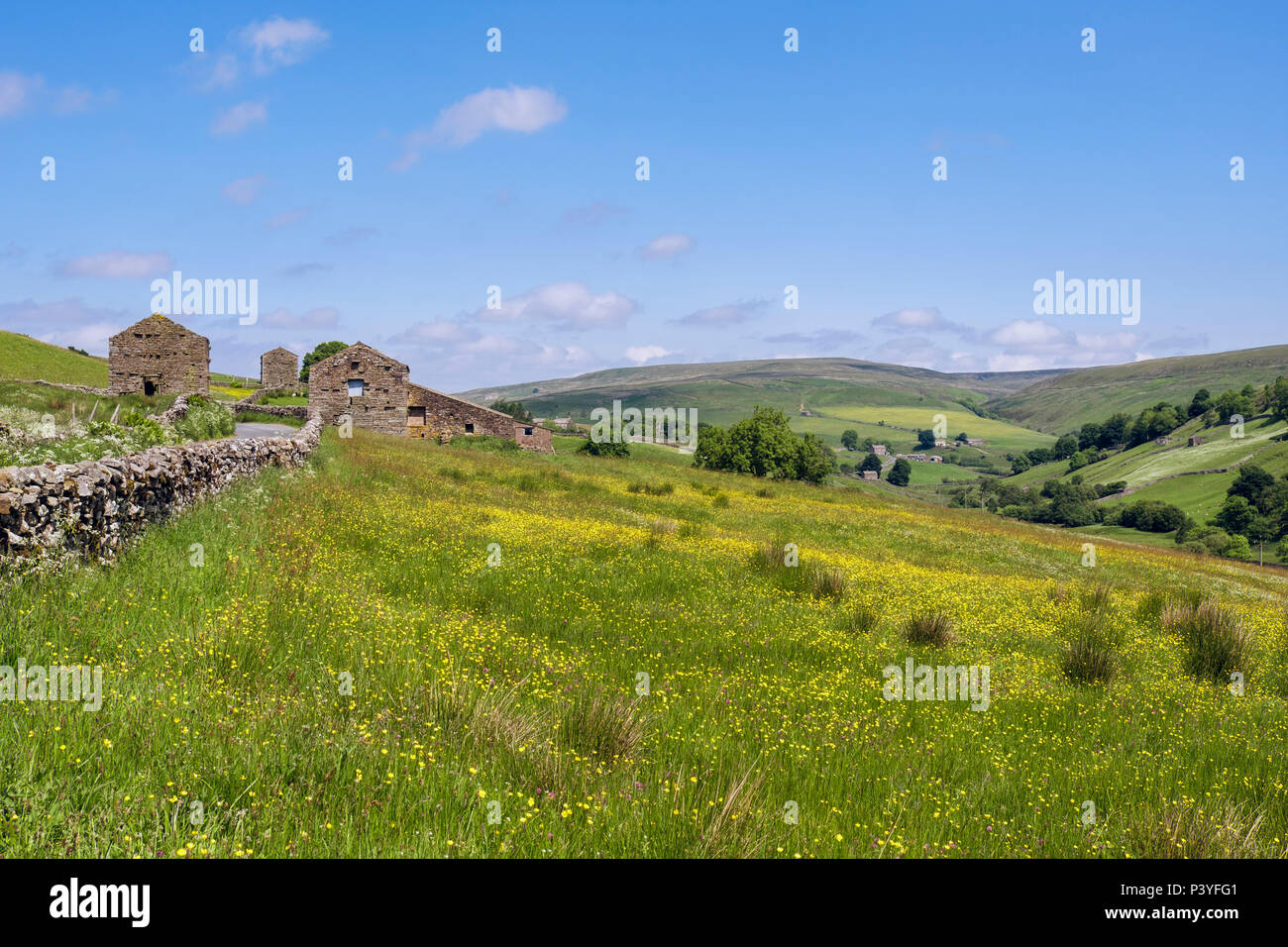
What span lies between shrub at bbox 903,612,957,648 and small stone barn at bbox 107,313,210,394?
50.8m

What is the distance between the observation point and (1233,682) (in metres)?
9.71

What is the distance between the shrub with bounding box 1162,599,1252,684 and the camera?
10344 mm

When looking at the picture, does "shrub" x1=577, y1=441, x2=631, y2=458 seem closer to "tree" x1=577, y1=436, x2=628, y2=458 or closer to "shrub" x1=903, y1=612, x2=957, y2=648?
"tree" x1=577, y1=436, x2=628, y2=458

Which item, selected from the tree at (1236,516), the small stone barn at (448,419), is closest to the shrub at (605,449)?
the small stone barn at (448,419)

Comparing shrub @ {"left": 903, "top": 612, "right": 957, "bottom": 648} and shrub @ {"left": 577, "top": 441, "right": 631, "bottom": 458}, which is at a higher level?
shrub @ {"left": 577, "top": 441, "right": 631, "bottom": 458}

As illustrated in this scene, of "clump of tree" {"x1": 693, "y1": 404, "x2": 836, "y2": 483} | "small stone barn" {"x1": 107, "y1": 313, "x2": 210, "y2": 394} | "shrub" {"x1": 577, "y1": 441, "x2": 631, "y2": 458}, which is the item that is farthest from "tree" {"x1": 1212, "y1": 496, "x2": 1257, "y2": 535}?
"small stone barn" {"x1": 107, "y1": 313, "x2": 210, "y2": 394}

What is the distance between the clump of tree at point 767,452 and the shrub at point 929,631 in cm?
6753

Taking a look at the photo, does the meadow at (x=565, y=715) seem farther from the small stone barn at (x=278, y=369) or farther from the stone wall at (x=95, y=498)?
the small stone barn at (x=278, y=369)

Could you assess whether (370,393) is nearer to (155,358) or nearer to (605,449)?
(155,358)

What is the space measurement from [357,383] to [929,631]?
48623 millimetres

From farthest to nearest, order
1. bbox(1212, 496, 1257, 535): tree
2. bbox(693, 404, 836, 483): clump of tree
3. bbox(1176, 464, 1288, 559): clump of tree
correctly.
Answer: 1. bbox(1212, 496, 1257, 535): tree
2. bbox(1176, 464, 1288, 559): clump of tree
3. bbox(693, 404, 836, 483): clump of tree

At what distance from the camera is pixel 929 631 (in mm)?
10438

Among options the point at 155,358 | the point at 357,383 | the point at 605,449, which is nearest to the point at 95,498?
the point at 357,383
